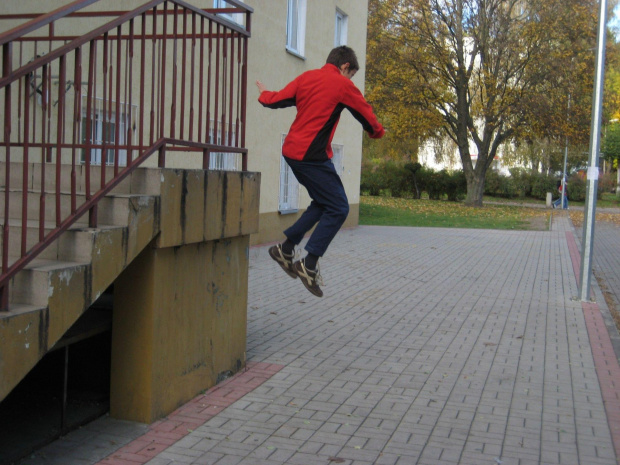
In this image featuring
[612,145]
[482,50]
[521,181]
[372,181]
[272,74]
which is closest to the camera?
[272,74]

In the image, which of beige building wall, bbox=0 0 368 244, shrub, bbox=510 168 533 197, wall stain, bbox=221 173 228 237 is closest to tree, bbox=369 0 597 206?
shrub, bbox=510 168 533 197

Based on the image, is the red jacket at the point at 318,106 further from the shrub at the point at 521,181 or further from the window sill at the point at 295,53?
the shrub at the point at 521,181

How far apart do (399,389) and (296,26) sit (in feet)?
44.2

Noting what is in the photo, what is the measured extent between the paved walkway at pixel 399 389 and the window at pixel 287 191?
5.94m

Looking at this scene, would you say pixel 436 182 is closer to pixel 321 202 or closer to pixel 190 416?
pixel 321 202

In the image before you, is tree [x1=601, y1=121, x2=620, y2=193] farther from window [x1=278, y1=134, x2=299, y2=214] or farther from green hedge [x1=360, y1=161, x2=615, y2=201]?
window [x1=278, y1=134, x2=299, y2=214]

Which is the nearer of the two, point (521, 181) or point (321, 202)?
point (321, 202)

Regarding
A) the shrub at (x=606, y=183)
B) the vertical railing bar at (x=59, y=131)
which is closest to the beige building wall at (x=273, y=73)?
the vertical railing bar at (x=59, y=131)

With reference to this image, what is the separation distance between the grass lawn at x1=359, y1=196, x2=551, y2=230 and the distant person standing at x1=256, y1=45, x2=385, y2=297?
20700 millimetres

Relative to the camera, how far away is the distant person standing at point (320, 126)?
5605mm

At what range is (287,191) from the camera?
59.2 ft

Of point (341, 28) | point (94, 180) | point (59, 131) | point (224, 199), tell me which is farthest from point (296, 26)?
point (59, 131)

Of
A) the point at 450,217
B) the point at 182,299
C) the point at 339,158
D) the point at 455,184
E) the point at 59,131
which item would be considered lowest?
the point at 450,217

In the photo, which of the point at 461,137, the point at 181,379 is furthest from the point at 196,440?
the point at 461,137
